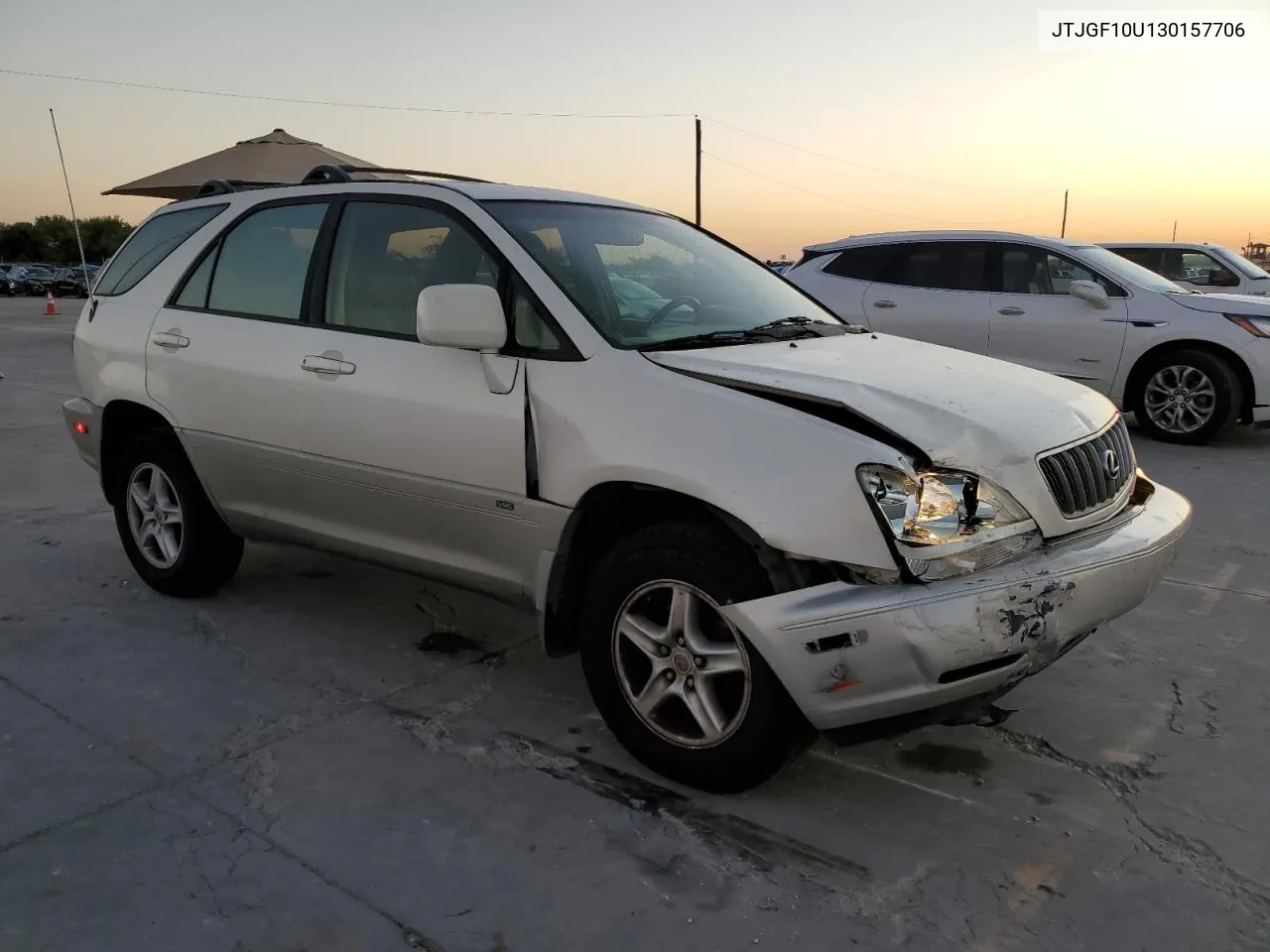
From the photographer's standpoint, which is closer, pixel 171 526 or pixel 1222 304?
pixel 171 526

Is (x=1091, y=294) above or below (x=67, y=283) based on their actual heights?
above

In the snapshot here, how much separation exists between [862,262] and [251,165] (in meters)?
7.41

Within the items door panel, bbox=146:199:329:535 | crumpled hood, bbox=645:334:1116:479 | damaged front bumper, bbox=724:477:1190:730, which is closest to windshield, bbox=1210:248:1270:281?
crumpled hood, bbox=645:334:1116:479

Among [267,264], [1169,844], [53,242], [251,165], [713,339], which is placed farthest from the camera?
[53,242]

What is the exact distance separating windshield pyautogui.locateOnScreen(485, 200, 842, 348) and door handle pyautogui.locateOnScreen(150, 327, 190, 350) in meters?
1.55

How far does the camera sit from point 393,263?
358cm

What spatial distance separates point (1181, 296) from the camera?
27.0ft

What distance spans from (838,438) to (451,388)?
132cm

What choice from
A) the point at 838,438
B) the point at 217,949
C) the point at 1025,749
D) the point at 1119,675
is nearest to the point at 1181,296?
the point at 1119,675

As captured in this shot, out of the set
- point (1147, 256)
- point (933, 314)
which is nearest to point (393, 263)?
point (933, 314)

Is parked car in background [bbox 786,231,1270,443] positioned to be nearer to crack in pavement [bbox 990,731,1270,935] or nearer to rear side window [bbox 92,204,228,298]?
rear side window [bbox 92,204,228,298]

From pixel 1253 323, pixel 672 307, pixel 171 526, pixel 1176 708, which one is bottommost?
pixel 1176 708

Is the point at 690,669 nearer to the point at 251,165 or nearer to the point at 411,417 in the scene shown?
the point at 411,417

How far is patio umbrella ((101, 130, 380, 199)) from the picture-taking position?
11906 millimetres
